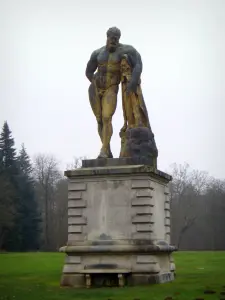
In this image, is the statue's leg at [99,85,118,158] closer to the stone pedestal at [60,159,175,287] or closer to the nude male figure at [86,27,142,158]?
the nude male figure at [86,27,142,158]

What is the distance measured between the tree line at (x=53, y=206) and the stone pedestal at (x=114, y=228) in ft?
133

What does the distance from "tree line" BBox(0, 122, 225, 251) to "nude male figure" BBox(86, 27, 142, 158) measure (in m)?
39.3

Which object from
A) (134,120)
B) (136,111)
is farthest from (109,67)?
(134,120)

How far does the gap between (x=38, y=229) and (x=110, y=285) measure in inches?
1808

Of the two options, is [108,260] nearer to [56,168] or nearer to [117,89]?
[117,89]

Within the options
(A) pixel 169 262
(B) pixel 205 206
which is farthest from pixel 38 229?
(A) pixel 169 262

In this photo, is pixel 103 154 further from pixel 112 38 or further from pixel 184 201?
pixel 184 201

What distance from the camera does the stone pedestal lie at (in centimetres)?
1623

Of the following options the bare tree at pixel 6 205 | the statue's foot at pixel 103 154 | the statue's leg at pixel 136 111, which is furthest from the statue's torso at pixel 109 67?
the bare tree at pixel 6 205

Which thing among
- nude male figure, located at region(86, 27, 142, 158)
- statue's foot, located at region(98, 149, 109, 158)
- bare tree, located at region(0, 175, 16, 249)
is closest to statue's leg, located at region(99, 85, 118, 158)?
nude male figure, located at region(86, 27, 142, 158)

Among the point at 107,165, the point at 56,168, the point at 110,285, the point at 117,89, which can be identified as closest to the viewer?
the point at 110,285

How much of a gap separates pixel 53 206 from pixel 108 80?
55645 millimetres

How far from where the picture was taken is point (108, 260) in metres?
16.4

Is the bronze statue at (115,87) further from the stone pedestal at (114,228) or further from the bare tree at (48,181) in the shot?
the bare tree at (48,181)
